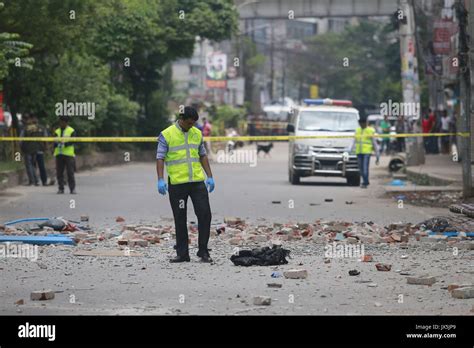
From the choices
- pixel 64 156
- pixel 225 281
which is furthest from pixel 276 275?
pixel 64 156

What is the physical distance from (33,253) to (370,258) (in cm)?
414

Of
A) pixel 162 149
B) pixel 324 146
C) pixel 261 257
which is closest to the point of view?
pixel 261 257

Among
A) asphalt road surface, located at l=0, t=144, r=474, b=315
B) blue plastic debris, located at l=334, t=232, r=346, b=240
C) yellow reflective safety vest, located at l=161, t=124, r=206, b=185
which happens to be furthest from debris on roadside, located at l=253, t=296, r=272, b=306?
blue plastic debris, located at l=334, t=232, r=346, b=240

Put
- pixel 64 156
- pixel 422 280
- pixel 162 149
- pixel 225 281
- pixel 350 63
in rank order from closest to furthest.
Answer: pixel 422 280 < pixel 225 281 < pixel 162 149 < pixel 64 156 < pixel 350 63

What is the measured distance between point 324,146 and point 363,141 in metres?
1.92

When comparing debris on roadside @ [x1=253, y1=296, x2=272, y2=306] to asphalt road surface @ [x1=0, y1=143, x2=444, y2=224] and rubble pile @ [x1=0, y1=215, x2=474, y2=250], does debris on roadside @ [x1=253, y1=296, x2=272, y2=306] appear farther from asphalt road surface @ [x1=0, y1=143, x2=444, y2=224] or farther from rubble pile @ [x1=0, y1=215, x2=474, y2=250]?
asphalt road surface @ [x1=0, y1=143, x2=444, y2=224]

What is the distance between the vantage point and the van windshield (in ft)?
109

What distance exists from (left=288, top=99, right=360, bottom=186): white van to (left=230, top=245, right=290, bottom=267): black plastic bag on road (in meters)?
18.3

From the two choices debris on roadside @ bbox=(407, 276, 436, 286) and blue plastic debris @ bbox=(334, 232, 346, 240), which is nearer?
debris on roadside @ bbox=(407, 276, 436, 286)

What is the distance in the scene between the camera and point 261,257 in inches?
563

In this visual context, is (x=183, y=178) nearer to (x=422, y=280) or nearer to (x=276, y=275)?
(x=276, y=275)

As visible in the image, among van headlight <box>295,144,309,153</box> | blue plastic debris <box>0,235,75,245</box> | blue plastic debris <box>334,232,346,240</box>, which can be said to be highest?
van headlight <box>295,144,309,153</box>
